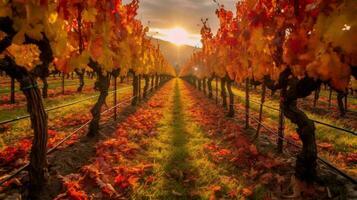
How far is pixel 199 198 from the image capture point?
5.33 metres

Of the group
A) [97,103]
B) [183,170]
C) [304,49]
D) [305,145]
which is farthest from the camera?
[97,103]

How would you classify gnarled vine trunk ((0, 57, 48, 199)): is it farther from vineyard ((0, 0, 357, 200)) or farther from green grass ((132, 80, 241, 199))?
green grass ((132, 80, 241, 199))

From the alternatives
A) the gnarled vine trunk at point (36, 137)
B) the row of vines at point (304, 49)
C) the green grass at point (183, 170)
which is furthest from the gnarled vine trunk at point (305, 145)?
the gnarled vine trunk at point (36, 137)

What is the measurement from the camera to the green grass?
5531mm

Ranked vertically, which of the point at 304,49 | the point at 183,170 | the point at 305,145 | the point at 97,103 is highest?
the point at 304,49

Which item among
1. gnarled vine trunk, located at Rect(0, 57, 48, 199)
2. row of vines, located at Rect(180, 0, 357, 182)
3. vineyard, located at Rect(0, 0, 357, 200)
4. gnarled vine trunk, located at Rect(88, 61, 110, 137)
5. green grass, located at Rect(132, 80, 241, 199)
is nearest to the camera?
row of vines, located at Rect(180, 0, 357, 182)

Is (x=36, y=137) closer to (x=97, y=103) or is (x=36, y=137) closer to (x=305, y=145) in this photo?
(x=97, y=103)

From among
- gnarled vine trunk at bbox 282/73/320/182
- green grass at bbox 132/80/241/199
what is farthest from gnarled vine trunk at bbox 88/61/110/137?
gnarled vine trunk at bbox 282/73/320/182

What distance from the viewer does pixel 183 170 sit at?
22.0ft

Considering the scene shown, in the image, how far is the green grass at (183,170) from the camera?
5531mm

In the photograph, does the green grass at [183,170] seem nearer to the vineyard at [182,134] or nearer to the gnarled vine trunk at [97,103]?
the vineyard at [182,134]

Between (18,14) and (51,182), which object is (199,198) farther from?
(18,14)

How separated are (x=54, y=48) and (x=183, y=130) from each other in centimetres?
704

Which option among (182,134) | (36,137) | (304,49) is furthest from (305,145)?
(182,134)
